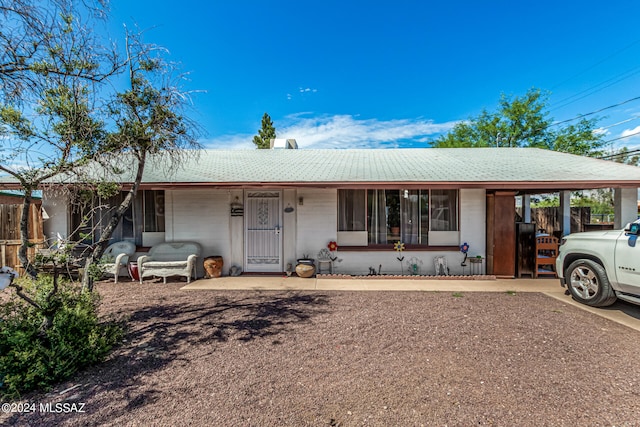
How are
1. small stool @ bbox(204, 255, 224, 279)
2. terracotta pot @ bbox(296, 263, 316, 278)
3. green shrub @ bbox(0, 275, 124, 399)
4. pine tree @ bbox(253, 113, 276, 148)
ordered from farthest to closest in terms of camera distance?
pine tree @ bbox(253, 113, 276, 148) < small stool @ bbox(204, 255, 224, 279) < terracotta pot @ bbox(296, 263, 316, 278) < green shrub @ bbox(0, 275, 124, 399)

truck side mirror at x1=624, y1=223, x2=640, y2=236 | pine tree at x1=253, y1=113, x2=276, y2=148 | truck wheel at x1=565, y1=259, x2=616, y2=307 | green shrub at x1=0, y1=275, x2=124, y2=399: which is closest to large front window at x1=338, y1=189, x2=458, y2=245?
truck wheel at x1=565, y1=259, x2=616, y2=307

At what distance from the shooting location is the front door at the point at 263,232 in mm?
7887

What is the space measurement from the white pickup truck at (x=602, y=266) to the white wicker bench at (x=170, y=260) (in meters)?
8.05

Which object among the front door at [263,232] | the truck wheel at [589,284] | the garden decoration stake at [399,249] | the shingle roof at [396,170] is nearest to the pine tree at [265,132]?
the shingle roof at [396,170]

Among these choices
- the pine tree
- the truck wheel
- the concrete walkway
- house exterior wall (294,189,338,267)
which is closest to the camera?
the truck wheel

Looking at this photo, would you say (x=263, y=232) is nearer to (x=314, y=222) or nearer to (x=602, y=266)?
(x=314, y=222)

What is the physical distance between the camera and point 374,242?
7.84 meters

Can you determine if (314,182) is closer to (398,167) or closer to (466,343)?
(398,167)

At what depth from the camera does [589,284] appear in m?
5.20

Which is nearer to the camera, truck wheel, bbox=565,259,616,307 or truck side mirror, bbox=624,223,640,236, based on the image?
truck side mirror, bbox=624,223,640,236

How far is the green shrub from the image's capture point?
110 inches

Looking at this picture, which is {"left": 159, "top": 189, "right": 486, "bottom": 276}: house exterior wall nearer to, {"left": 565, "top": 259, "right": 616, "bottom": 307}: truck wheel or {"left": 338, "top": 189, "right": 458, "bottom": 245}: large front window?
{"left": 338, "top": 189, "right": 458, "bottom": 245}: large front window

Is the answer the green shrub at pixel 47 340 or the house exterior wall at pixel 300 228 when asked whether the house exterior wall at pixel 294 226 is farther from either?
the green shrub at pixel 47 340

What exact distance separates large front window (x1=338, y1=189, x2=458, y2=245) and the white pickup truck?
8.86 feet
